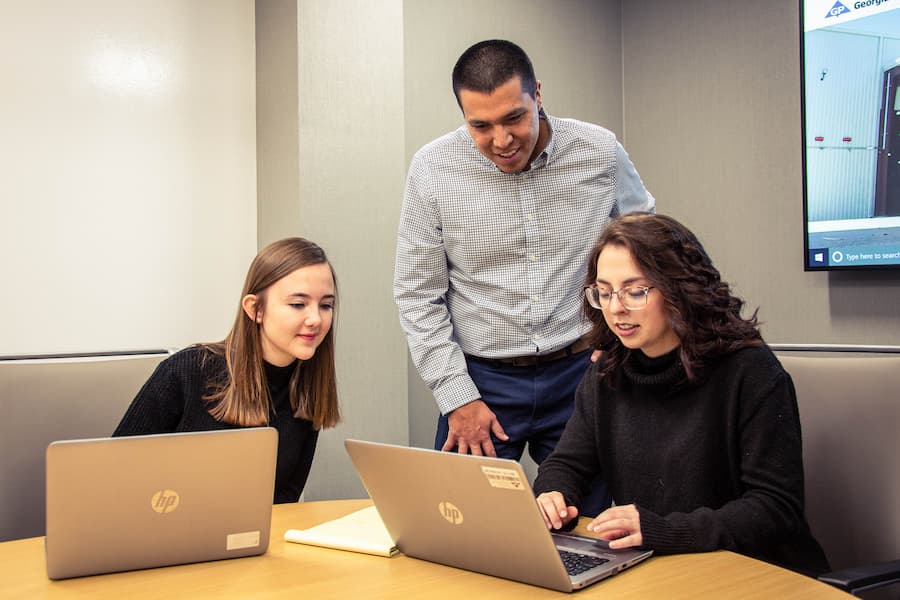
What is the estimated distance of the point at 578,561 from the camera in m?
1.35

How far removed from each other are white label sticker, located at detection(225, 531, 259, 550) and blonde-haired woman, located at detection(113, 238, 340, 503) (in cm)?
54

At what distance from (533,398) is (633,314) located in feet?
2.28

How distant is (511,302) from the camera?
235 centimetres

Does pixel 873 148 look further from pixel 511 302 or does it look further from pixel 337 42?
pixel 337 42

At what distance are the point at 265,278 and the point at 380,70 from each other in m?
1.35

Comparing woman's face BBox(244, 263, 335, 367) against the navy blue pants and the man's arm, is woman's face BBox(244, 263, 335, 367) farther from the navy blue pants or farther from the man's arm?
the man's arm

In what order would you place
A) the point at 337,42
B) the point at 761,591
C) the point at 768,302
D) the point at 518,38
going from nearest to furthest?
the point at 761,591, the point at 337,42, the point at 768,302, the point at 518,38

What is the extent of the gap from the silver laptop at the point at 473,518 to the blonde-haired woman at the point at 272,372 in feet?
2.12

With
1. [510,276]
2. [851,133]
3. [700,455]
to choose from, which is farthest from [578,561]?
[851,133]

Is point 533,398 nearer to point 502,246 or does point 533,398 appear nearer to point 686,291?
point 502,246

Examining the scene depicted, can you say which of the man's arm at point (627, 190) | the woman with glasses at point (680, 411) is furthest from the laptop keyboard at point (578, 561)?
the man's arm at point (627, 190)

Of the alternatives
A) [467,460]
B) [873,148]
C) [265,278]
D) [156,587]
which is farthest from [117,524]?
[873,148]

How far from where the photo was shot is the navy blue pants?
2336 mm

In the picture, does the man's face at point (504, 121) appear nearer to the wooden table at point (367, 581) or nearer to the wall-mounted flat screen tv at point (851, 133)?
the wooden table at point (367, 581)
